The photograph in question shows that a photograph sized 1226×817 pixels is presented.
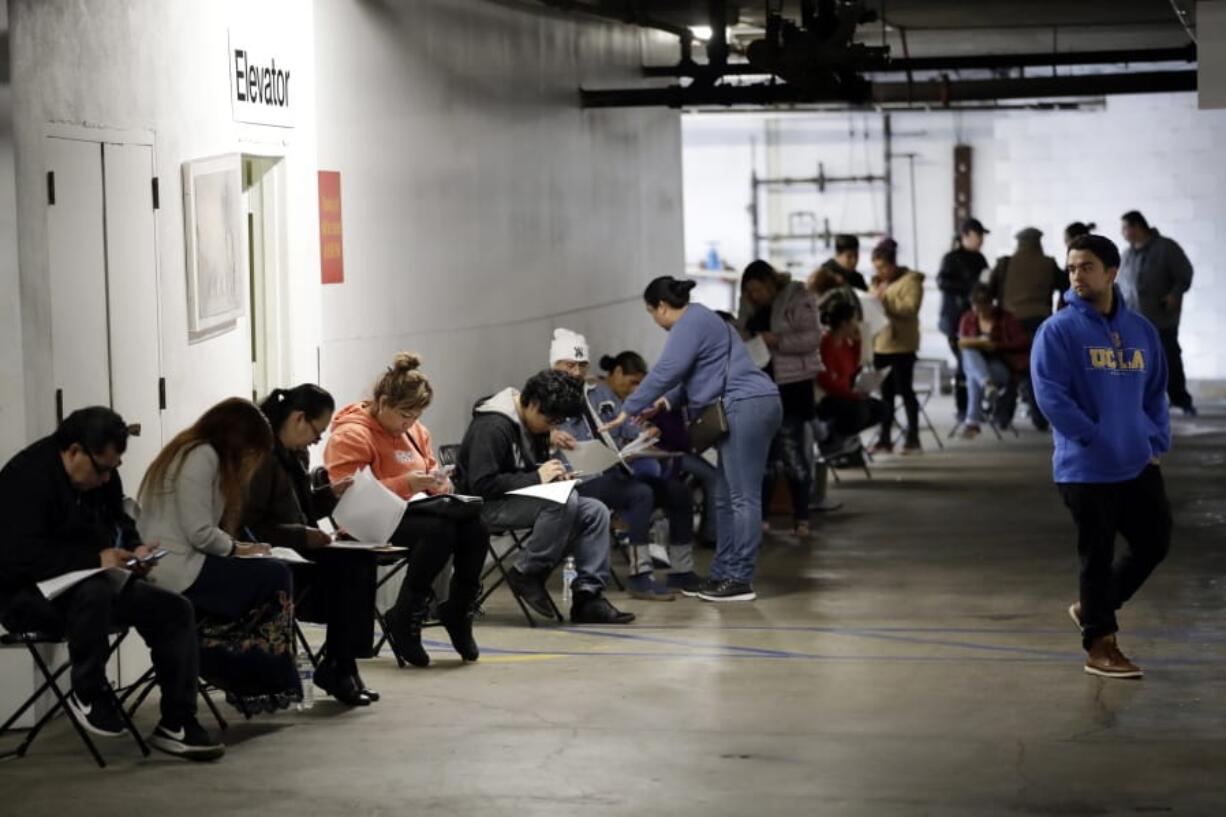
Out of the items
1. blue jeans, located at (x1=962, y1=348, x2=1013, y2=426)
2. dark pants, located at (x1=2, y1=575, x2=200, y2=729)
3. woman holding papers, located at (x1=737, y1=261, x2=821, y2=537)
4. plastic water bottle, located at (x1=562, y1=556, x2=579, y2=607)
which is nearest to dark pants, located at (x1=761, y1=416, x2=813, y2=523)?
woman holding papers, located at (x1=737, y1=261, x2=821, y2=537)

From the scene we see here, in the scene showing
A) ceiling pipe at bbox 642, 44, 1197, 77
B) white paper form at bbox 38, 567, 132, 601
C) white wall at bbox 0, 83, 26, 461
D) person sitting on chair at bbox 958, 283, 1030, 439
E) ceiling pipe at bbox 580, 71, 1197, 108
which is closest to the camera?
white paper form at bbox 38, 567, 132, 601

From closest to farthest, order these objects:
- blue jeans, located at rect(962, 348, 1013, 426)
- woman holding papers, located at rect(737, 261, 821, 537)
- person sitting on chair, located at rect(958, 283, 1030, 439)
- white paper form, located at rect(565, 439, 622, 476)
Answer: white paper form, located at rect(565, 439, 622, 476) < woman holding papers, located at rect(737, 261, 821, 537) < person sitting on chair, located at rect(958, 283, 1030, 439) < blue jeans, located at rect(962, 348, 1013, 426)

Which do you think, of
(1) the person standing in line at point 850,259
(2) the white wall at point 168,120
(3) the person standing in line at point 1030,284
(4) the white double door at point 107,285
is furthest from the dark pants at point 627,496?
(3) the person standing in line at point 1030,284

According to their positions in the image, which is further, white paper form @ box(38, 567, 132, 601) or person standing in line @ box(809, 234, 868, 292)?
person standing in line @ box(809, 234, 868, 292)

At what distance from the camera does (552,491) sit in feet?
25.4

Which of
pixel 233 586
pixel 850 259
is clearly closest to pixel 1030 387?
pixel 850 259

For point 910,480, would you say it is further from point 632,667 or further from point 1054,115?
point 1054,115

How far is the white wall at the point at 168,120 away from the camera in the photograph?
20.5 feet

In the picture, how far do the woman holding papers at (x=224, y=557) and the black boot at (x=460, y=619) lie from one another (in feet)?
3.41

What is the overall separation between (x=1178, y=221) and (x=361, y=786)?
17.2 m

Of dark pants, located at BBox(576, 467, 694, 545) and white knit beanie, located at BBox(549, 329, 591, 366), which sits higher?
white knit beanie, located at BBox(549, 329, 591, 366)

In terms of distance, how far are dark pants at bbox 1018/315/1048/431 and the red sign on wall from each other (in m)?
8.21

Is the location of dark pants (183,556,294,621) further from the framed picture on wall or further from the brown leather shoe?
the brown leather shoe

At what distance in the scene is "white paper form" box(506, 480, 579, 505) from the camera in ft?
25.3
